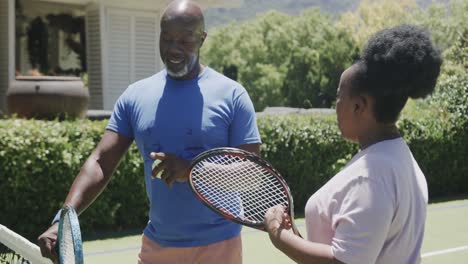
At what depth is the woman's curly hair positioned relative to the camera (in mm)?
2250

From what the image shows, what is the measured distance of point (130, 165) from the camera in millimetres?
9164

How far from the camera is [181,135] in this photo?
3.46 metres

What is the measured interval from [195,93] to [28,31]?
47.8ft

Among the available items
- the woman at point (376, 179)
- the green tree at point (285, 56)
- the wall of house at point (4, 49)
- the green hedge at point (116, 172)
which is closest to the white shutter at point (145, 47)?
the wall of house at point (4, 49)

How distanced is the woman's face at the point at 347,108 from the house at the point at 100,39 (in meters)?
14.3

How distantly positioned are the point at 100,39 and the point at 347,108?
1461cm

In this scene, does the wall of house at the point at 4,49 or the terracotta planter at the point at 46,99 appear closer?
the terracotta planter at the point at 46,99

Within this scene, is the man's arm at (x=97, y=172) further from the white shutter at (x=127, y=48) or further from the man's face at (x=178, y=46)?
the white shutter at (x=127, y=48)

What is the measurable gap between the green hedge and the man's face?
5.22 meters

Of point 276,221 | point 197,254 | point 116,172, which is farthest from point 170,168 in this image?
point 116,172

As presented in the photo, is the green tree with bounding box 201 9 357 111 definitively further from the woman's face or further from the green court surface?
the woman's face

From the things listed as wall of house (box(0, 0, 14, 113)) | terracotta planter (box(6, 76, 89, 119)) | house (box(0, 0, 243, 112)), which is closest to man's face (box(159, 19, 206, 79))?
terracotta planter (box(6, 76, 89, 119))

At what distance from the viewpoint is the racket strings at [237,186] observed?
2844 millimetres

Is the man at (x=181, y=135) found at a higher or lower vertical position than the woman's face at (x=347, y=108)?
lower
